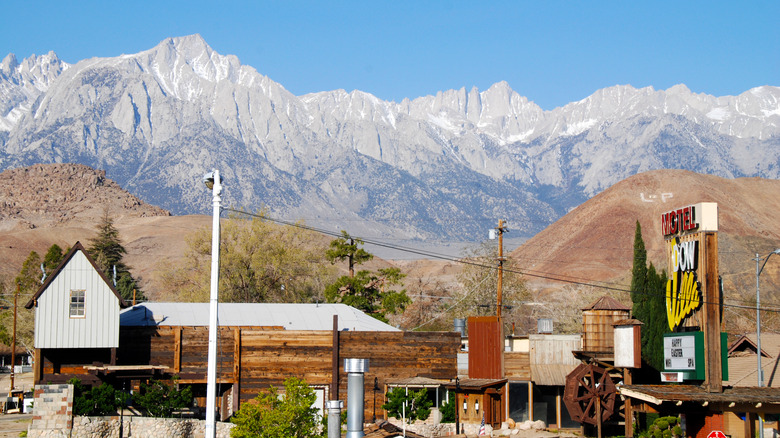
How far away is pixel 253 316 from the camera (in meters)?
44.4

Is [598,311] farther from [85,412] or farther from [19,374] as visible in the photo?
[19,374]

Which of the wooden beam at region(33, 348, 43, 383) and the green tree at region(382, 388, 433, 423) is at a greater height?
the wooden beam at region(33, 348, 43, 383)

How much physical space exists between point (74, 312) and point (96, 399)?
15.2 ft

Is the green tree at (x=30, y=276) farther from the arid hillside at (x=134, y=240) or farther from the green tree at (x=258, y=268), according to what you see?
the green tree at (x=258, y=268)

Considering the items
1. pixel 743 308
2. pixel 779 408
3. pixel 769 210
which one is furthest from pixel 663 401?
pixel 769 210

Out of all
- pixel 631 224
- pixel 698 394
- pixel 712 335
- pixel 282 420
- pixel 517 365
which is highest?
pixel 631 224

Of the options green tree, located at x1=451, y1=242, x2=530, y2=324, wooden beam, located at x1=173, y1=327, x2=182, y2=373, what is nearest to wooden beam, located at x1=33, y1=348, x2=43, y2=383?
wooden beam, located at x1=173, y1=327, x2=182, y2=373

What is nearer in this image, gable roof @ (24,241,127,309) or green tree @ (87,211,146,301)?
gable roof @ (24,241,127,309)

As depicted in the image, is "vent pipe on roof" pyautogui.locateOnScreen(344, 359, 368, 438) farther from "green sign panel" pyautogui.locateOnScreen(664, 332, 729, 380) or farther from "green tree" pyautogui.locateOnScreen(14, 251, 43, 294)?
"green tree" pyautogui.locateOnScreen(14, 251, 43, 294)

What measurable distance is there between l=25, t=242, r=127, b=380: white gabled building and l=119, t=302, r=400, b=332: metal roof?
297cm

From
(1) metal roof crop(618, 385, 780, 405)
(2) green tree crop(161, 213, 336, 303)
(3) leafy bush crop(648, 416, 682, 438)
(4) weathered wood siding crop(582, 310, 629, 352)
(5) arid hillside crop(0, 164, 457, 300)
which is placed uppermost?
(5) arid hillside crop(0, 164, 457, 300)

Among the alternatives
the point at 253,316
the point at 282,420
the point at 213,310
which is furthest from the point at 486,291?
the point at 213,310

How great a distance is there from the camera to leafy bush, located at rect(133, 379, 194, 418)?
1438 inches

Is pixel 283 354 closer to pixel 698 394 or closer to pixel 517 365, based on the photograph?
pixel 517 365
